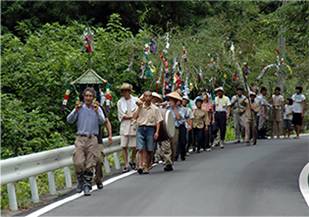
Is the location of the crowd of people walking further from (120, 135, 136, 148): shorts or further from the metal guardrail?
the metal guardrail

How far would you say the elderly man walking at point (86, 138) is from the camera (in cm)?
1205

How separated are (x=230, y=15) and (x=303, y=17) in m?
19.7

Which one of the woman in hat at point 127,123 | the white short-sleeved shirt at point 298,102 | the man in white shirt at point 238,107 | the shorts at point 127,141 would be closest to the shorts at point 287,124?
the white short-sleeved shirt at point 298,102

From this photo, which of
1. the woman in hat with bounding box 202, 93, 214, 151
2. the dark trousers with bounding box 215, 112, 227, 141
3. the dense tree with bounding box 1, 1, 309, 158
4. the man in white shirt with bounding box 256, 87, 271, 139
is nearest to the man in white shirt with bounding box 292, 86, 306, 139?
the man in white shirt with bounding box 256, 87, 271, 139

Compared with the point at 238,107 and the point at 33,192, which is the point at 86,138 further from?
the point at 238,107

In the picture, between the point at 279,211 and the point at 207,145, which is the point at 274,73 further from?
the point at 279,211

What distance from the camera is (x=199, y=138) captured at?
2123 centimetres

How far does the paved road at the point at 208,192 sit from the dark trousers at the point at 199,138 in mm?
A: 3105

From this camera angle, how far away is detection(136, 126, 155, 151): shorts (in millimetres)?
15016

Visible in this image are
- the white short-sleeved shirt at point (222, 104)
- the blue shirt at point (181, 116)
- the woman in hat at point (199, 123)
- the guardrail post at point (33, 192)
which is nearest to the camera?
the guardrail post at point (33, 192)

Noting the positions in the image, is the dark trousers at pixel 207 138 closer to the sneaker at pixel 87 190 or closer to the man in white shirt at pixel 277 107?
the man in white shirt at pixel 277 107

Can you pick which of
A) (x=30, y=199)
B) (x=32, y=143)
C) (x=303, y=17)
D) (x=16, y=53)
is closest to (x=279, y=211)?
(x=30, y=199)

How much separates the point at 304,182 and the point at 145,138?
3.58 m

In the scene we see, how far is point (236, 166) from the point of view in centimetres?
1603
